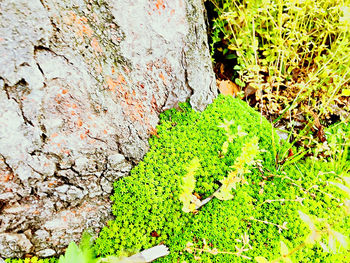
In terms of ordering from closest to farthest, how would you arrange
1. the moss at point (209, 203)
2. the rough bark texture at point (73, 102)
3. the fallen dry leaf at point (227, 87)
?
1. the rough bark texture at point (73, 102)
2. the moss at point (209, 203)
3. the fallen dry leaf at point (227, 87)

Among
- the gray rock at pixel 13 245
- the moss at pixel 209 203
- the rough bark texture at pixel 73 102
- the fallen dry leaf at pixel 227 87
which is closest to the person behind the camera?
the rough bark texture at pixel 73 102

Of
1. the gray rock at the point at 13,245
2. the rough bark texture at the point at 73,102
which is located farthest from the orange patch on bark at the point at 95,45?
the gray rock at the point at 13,245

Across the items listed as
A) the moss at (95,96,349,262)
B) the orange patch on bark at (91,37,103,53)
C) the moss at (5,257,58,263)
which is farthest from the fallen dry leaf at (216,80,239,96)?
the moss at (5,257,58,263)

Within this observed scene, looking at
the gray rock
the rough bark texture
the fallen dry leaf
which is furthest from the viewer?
the fallen dry leaf

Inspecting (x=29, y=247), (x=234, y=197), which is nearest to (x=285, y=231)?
(x=234, y=197)

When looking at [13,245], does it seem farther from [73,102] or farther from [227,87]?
[227,87]

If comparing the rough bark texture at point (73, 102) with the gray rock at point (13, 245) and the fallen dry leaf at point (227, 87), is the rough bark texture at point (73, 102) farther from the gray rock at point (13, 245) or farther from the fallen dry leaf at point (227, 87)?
the fallen dry leaf at point (227, 87)

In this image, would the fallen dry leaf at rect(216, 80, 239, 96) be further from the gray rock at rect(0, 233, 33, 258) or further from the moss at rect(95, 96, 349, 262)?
the gray rock at rect(0, 233, 33, 258)
